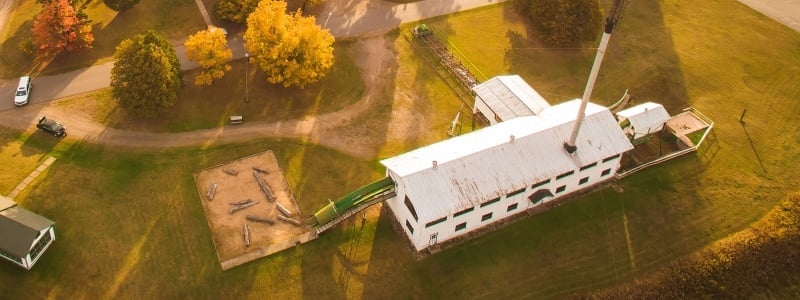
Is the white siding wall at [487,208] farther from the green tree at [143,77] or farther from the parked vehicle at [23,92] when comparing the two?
the parked vehicle at [23,92]

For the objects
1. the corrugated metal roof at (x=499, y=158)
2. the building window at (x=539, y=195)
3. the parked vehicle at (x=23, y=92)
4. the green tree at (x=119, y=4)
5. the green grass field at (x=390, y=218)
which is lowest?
the green grass field at (x=390, y=218)

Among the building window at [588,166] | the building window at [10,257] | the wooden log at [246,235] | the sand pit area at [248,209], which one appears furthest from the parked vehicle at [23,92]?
the building window at [588,166]

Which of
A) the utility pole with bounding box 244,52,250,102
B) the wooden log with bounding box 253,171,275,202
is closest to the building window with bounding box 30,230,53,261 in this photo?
the wooden log with bounding box 253,171,275,202

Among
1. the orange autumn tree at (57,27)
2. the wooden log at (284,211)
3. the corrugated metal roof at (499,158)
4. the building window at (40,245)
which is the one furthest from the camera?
the orange autumn tree at (57,27)

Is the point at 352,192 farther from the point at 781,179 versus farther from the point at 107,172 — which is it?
the point at 781,179

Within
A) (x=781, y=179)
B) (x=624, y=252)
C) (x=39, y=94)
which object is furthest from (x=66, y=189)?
(x=781, y=179)

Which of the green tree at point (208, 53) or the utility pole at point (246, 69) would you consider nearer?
the green tree at point (208, 53)

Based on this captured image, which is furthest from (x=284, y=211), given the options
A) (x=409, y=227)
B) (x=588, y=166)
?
(x=588, y=166)
